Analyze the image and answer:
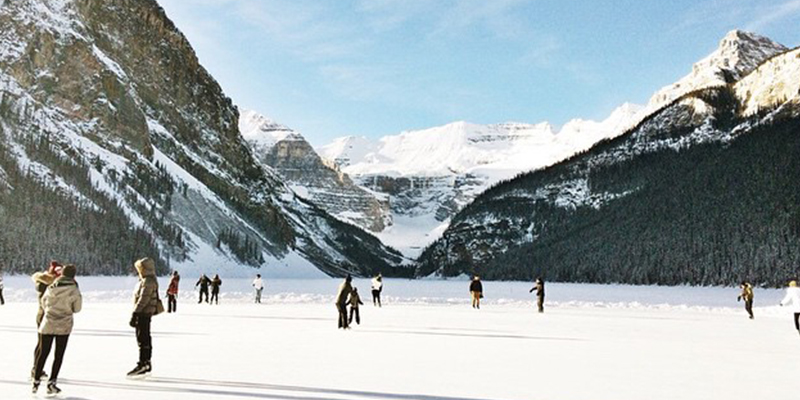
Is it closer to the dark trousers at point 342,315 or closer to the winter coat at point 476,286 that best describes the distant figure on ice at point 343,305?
the dark trousers at point 342,315

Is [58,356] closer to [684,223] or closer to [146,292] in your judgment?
[146,292]

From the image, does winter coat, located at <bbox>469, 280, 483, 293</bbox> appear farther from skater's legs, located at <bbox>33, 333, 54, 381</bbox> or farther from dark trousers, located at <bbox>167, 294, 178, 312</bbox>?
skater's legs, located at <bbox>33, 333, 54, 381</bbox>

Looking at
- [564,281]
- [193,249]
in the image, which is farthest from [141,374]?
[193,249]

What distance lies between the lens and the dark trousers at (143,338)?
12.5 m

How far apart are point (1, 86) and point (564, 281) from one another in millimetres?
125963

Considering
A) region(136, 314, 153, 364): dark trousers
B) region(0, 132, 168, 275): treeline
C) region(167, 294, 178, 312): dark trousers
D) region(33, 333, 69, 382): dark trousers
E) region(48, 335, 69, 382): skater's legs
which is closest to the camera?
region(48, 335, 69, 382): skater's legs

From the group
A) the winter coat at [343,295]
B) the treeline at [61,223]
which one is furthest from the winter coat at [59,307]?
the treeline at [61,223]

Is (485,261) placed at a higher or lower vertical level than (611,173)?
lower

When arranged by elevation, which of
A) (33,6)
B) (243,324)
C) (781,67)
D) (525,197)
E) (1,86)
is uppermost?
(33,6)

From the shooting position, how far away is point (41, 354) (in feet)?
36.6

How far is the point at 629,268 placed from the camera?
12100 cm

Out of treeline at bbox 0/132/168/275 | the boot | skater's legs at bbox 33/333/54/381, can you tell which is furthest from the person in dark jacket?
treeline at bbox 0/132/168/275

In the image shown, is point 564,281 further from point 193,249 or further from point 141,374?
point 141,374

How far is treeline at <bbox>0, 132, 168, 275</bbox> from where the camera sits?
112875 millimetres
